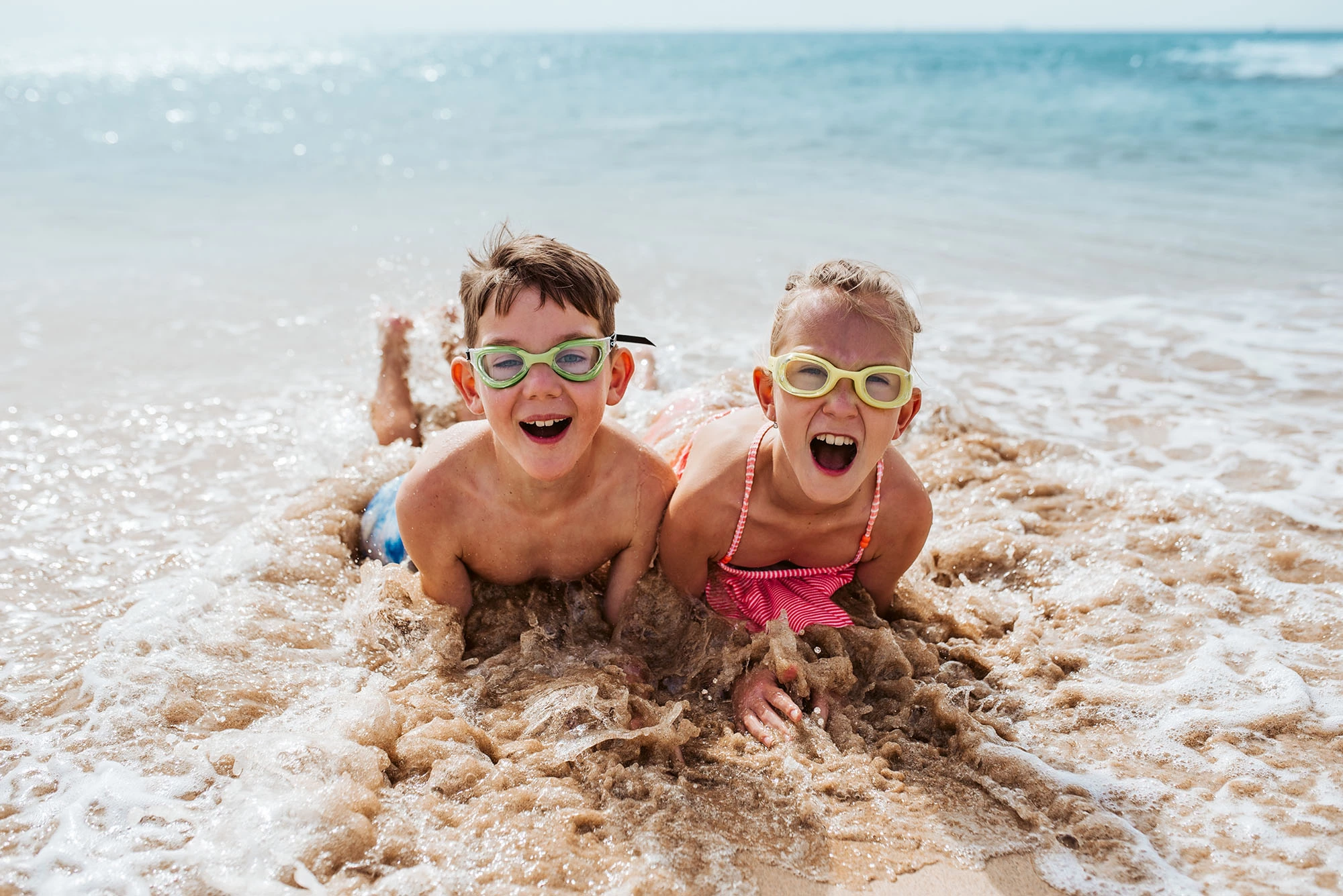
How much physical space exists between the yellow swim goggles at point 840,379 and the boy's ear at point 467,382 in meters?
1.00

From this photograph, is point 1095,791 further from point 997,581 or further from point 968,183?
point 968,183

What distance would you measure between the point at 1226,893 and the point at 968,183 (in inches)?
473

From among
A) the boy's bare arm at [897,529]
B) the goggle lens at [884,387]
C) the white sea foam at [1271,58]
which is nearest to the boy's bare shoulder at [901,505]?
the boy's bare arm at [897,529]

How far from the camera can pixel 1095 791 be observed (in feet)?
8.95

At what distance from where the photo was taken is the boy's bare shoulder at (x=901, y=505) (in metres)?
3.50

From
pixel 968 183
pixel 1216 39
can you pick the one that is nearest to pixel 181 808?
pixel 968 183

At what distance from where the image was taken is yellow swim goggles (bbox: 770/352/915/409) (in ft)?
9.78

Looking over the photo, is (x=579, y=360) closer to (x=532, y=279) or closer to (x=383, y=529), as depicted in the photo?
(x=532, y=279)

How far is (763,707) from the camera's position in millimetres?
3070

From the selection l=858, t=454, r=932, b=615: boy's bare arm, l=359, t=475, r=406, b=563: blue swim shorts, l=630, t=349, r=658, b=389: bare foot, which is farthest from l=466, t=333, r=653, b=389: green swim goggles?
l=630, t=349, r=658, b=389: bare foot

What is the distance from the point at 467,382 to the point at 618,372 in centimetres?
51

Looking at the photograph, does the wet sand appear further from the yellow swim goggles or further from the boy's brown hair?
the boy's brown hair

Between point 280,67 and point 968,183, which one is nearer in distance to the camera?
point 968,183

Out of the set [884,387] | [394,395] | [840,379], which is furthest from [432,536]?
[394,395]
